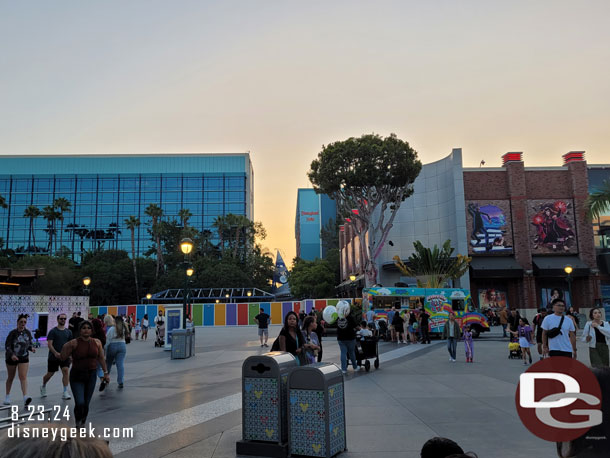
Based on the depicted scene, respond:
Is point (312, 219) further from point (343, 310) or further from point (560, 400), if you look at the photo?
point (560, 400)

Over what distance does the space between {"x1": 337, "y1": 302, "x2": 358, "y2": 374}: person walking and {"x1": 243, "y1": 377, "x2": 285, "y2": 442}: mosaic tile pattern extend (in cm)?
733

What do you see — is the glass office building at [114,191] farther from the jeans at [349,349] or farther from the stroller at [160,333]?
the jeans at [349,349]

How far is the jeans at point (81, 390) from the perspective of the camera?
7.49m

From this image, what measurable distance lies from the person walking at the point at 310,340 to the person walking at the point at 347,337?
4.15 ft

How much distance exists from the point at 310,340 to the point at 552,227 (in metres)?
38.0

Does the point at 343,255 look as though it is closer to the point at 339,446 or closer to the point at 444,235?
the point at 444,235

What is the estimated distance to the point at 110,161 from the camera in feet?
333

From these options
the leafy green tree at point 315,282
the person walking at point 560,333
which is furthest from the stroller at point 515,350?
the leafy green tree at point 315,282

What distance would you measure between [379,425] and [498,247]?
1479 inches

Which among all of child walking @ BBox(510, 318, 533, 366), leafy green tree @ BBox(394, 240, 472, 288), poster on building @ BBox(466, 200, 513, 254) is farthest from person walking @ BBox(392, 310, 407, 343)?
poster on building @ BBox(466, 200, 513, 254)


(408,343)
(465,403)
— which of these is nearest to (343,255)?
(408,343)

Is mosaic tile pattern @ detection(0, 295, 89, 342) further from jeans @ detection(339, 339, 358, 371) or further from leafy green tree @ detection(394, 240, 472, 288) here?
leafy green tree @ detection(394, 240, 472, 288)

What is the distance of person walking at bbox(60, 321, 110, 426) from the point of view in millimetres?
7520

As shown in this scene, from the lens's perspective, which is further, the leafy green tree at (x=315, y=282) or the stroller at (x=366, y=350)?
the leafy green tree at (x=315, y=282)
